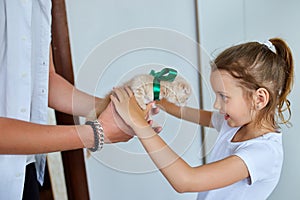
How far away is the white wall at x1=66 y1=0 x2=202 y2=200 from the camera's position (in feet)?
2.36

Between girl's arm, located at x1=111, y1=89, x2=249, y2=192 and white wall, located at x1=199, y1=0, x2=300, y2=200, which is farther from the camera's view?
white wall, located at x1=199, y1=0, x2=300, y2=200

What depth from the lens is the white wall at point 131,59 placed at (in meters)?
0.72

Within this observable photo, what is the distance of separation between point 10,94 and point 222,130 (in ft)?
1.58

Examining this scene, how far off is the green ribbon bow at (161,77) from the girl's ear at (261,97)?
0.66 feet

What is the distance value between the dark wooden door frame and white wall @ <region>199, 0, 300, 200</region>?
0.42 m

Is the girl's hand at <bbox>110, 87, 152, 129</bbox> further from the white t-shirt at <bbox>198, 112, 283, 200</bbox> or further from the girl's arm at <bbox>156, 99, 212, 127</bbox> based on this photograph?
the white t-shirt at <bbox>198, 112, 283, 200</bbox>

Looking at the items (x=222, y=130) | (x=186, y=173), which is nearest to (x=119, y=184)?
(x=222, y=130)

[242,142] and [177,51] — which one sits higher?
[177,51]

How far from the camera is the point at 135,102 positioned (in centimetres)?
70

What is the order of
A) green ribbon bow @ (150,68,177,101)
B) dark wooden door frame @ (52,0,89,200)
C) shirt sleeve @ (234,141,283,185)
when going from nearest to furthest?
green ribbon bow @ (150,68,177,101), shirt sleeve @ (234,141,283,185), dark wooden door frame @ (52,0,89,200)

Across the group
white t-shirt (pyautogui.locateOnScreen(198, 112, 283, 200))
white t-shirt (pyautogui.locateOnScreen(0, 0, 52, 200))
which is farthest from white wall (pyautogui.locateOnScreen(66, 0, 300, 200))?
white t-shirt (pyautogui.locateOnScreen(0, 0, 52, 200))

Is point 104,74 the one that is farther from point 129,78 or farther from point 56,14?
point 56,14

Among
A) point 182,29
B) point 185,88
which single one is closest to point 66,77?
point 182,29

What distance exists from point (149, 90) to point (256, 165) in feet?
0.91
